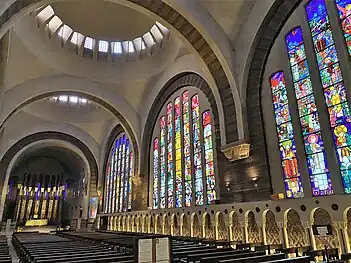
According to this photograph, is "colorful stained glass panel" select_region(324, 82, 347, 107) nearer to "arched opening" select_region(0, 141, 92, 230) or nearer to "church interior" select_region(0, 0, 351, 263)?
"church interior" select_region(0, 0, 351, 263)

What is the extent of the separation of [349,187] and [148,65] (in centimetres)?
1228

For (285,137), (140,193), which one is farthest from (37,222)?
(285,137)

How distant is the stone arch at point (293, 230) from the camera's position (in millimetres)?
6934

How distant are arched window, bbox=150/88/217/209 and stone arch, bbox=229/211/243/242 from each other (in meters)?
1.95

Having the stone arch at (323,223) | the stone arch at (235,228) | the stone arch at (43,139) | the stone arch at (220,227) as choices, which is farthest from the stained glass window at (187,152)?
the stone arch at (43,139)

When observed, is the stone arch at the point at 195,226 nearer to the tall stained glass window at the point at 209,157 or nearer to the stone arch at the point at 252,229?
the tall stained glass window at the point at 209,157

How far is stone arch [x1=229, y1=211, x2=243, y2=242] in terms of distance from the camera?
27.9 feet

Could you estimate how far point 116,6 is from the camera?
13984 mm

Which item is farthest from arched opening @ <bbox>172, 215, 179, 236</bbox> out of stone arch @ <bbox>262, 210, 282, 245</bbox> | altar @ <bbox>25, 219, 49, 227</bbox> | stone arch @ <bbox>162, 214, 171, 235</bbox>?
altar @ <bbox>25, 219, 49, 227</bbox>

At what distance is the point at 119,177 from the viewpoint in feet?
66.9

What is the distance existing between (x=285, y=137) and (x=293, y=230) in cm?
283

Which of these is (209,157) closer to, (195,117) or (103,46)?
(195,117)

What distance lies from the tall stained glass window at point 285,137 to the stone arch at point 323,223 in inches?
41.5

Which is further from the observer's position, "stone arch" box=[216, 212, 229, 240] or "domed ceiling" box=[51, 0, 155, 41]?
"domed ceiling" box=[51, 0, 155, 41]
